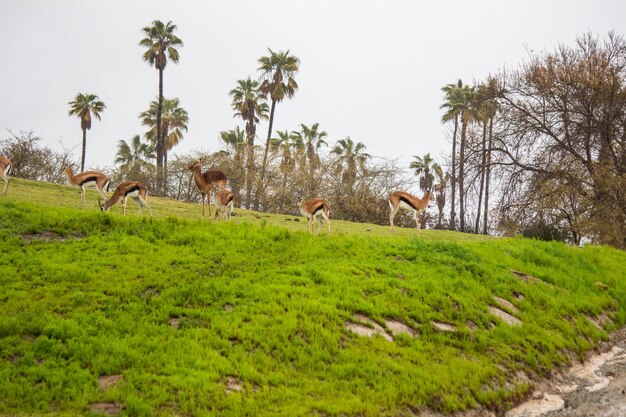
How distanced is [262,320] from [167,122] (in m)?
57.6

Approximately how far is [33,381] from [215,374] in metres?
2.73

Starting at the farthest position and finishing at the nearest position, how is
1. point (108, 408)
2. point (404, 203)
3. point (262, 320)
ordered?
1. point (404, 203)
2. point (262, 320)
3. point (108, 408)

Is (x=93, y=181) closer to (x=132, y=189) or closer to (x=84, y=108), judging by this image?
(x=132, y=189)

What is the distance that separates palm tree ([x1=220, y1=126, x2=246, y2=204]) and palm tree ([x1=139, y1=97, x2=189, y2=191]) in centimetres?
808

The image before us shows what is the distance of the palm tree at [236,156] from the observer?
175 ft

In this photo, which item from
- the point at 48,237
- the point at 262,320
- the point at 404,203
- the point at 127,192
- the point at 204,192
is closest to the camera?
the point at 262,320

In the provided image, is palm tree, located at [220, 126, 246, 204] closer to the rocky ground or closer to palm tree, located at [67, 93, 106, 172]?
palm tree, located at [67, 93, 106, 172]

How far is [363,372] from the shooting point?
9570mm

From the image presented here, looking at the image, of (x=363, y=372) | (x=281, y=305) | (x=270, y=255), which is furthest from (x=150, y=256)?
(x=363, y=372)

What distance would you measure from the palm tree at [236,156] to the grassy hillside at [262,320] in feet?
118

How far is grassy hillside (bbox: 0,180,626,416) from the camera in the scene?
834 centimetres

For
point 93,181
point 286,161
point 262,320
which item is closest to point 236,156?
point 286,161

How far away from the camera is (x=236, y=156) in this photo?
178 feet

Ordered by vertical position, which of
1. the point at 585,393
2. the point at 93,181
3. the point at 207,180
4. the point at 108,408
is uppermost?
the point at 207,180
